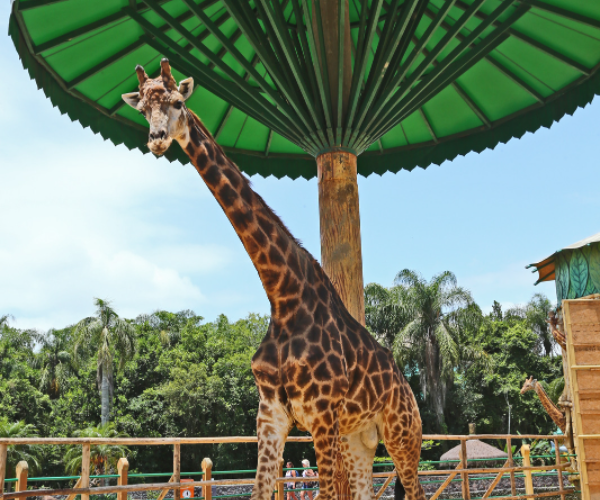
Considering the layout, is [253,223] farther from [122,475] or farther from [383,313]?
[383,313]

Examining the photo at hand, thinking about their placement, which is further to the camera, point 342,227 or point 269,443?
point 342,227

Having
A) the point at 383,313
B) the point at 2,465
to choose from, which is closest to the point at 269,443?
the point at 2,465

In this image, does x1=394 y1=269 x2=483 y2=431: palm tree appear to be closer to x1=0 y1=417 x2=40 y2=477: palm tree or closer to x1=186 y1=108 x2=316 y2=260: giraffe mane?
x1=0 y1=417 x2=40 y2=477: palm tree

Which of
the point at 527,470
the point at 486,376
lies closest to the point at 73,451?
the point at 486,376

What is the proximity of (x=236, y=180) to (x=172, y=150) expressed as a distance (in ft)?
15.3

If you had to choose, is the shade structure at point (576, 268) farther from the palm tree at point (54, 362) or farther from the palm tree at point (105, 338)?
the palm tree at point (54, 362)

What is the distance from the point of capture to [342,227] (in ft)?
22.1

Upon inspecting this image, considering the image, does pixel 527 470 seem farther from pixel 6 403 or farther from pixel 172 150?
pixel 6 403

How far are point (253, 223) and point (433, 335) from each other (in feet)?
113

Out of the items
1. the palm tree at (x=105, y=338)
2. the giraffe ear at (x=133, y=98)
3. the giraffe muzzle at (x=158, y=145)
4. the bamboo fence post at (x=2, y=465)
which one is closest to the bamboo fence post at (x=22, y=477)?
the bamboo fence post at (x=2, y=465)

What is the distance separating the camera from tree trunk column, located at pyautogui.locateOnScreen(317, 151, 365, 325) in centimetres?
665

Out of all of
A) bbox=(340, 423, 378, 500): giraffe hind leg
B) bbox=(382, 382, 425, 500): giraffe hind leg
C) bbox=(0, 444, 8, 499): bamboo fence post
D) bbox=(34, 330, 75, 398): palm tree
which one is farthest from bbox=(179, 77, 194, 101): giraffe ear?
bbox=(34, 330, 75, 398): palm tree

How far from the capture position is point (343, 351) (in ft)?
16.8

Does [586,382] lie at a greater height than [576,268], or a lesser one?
lesser
